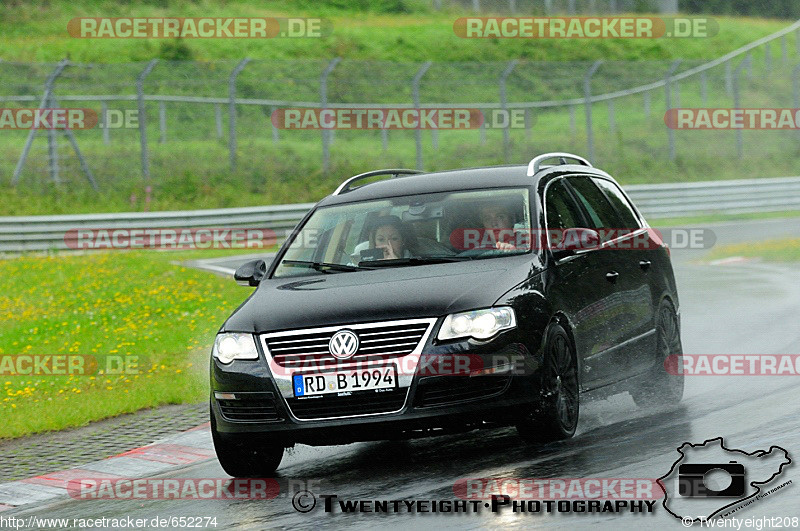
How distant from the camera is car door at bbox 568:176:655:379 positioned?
29.8ft

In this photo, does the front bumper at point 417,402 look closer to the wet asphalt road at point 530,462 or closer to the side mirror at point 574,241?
the wet asphalt road at point 530,462

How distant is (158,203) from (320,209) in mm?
23375

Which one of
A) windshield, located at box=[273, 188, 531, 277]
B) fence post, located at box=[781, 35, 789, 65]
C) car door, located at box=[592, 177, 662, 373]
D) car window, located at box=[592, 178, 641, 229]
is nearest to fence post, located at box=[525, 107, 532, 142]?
fence post, located at box=[781, 35, 789, 65]

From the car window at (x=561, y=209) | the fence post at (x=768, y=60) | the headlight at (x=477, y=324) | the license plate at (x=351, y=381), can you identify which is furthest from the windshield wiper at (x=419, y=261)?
the fence post at (x=768, y=60)

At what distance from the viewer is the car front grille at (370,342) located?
738cm

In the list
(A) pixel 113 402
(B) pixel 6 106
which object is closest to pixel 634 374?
(A) pixel 113 402

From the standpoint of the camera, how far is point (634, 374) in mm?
9492

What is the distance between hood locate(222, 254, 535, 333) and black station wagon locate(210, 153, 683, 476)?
0.04 ft

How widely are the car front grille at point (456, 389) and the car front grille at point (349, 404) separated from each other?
0.38 ft

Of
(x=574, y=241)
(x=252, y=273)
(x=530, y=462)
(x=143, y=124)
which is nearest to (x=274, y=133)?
(x=143, y=124)

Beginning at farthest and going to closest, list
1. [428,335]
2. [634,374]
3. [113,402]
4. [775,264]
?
[775,264]
[113,402]
[634,374]
[428,335]

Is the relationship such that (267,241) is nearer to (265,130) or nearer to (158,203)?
(158,203)

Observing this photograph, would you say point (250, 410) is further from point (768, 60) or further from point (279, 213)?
point (768, 60)

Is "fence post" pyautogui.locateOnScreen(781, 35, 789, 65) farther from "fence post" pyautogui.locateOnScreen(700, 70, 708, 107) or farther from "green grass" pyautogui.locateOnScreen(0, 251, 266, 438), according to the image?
"green grass" pyautogui.locateOnScreen(0, 251, 266, 438)
